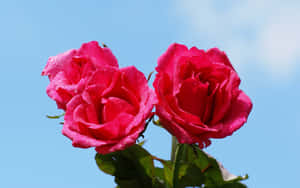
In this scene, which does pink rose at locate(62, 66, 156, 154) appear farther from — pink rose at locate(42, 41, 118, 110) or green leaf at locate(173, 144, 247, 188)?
green leaf at locate(173, 144, 247, 188)

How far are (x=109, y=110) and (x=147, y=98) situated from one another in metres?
0.07

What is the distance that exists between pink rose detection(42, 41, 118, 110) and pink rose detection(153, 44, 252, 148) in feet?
0.36

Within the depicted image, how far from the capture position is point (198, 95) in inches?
31.2

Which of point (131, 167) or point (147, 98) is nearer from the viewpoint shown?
point (147, 98)

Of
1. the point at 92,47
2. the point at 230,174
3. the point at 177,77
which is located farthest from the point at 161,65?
the point at 230,174

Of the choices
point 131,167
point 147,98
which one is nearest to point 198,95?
point 147,98

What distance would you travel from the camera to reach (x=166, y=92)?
0.79 m

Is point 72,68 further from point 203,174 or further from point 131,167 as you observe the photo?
point 203,174

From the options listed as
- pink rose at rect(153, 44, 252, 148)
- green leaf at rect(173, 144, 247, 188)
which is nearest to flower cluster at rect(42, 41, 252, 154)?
pink rose at rect(153, 44, 252, 148)

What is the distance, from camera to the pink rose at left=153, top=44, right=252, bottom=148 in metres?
0.77

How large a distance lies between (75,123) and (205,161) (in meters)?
0.29

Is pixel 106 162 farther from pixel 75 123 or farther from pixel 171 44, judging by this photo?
pixel 171 44

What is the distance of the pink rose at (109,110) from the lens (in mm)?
755

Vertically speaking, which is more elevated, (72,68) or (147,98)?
(72,68)
